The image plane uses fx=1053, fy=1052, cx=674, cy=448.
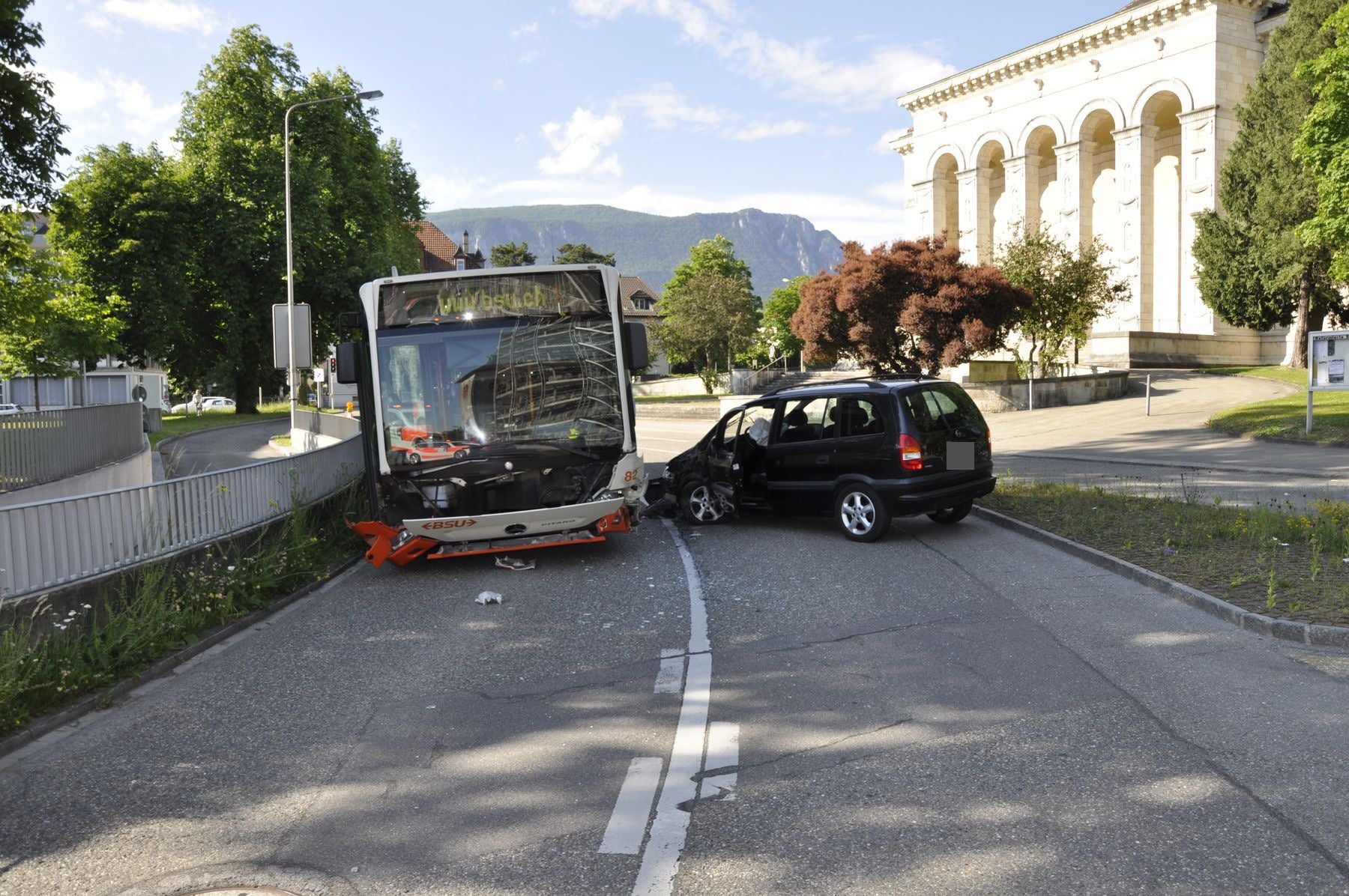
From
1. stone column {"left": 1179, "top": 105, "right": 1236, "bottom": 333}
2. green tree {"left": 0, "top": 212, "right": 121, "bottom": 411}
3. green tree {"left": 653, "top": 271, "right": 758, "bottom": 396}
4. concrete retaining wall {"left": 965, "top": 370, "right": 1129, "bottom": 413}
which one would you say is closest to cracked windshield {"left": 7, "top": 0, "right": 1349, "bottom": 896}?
concrete retaining wall {"left": 965, "top": 370, "right": 1129, "bottom": 413}

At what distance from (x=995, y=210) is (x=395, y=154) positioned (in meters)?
34.5

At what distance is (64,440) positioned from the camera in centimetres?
1614

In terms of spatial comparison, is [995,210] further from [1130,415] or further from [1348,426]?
[1348,426]

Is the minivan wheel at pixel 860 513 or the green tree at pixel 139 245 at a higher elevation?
the green tree at pixel 139 245

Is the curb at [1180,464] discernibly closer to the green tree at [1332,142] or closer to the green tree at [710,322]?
the green tree at [1332,142]

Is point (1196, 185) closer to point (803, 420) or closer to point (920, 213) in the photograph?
point (920, 213)

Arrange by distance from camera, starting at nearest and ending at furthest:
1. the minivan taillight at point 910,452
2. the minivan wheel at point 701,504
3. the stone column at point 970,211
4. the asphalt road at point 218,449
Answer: the minivan taillight at point 910,452 < the minivan wheel at point 701,504 < the asphalt road at point 218,449 < the stone column at point 970,211

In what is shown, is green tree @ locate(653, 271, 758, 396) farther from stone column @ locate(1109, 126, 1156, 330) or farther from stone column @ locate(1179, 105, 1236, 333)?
stone column @ locate(1179, 105, 1236, 333)

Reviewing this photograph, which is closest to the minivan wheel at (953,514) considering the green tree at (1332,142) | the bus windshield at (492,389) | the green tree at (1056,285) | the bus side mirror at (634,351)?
the bus side mirror at (634,351)

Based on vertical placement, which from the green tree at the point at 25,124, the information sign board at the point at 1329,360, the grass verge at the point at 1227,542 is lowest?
the grass verge at the point at 1227,542

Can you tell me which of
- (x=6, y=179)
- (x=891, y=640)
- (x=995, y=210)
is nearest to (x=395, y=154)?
(x=995, y=210)

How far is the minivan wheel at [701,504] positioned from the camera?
12.9 meters

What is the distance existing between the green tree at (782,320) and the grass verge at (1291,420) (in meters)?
49.5

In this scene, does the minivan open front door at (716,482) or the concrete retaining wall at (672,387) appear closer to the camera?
the minivan open front door at (716,482)
